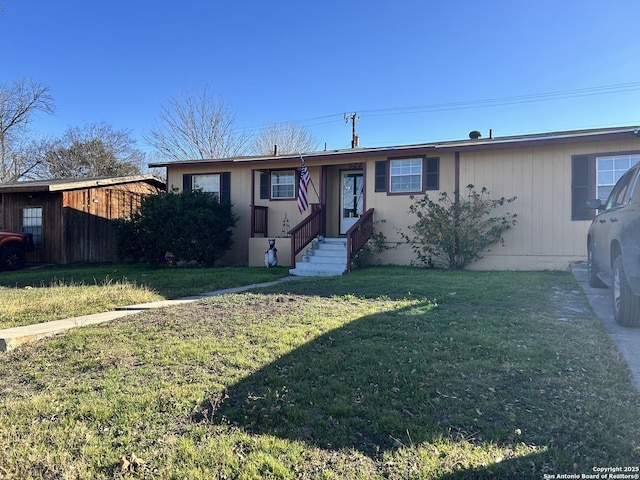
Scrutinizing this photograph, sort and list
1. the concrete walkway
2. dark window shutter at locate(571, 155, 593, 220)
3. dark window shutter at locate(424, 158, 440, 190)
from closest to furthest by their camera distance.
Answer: the concrete walkway → dark window shutter at locate(571, 155, 593, 220) → dark window shutter at locate(424, 158, 440, 190)

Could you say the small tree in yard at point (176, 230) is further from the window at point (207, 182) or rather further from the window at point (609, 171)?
the window at point (609, 171)

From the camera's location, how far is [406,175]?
1208cm

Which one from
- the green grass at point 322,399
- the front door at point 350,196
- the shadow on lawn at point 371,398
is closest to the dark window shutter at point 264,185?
the front door at point 350,196

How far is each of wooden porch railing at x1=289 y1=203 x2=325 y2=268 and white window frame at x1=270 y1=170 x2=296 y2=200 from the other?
47.5 inches

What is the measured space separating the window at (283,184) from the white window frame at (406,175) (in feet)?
11.1

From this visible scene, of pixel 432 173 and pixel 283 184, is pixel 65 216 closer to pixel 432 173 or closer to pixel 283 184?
pixel 283 184

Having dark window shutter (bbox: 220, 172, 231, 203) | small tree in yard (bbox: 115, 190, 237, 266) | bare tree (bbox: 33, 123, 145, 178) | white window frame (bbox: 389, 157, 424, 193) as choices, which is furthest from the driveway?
bare tree (bbox: 33, 123, 145, 178)

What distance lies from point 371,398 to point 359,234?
28.3 feet

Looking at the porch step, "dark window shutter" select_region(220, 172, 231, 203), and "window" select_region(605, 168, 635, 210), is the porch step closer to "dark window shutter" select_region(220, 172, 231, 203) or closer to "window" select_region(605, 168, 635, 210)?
"dark window shutter" select_region(220, 172, 231, 203)

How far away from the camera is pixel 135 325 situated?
5105 mm

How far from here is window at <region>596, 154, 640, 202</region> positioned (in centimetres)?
995

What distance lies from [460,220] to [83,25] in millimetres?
13763

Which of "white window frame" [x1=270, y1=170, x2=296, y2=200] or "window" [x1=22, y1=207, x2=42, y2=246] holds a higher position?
"white window frame" [x1=270, y1=170, x2=296, y2=200]

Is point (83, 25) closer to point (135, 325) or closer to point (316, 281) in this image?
point (316, 281)
